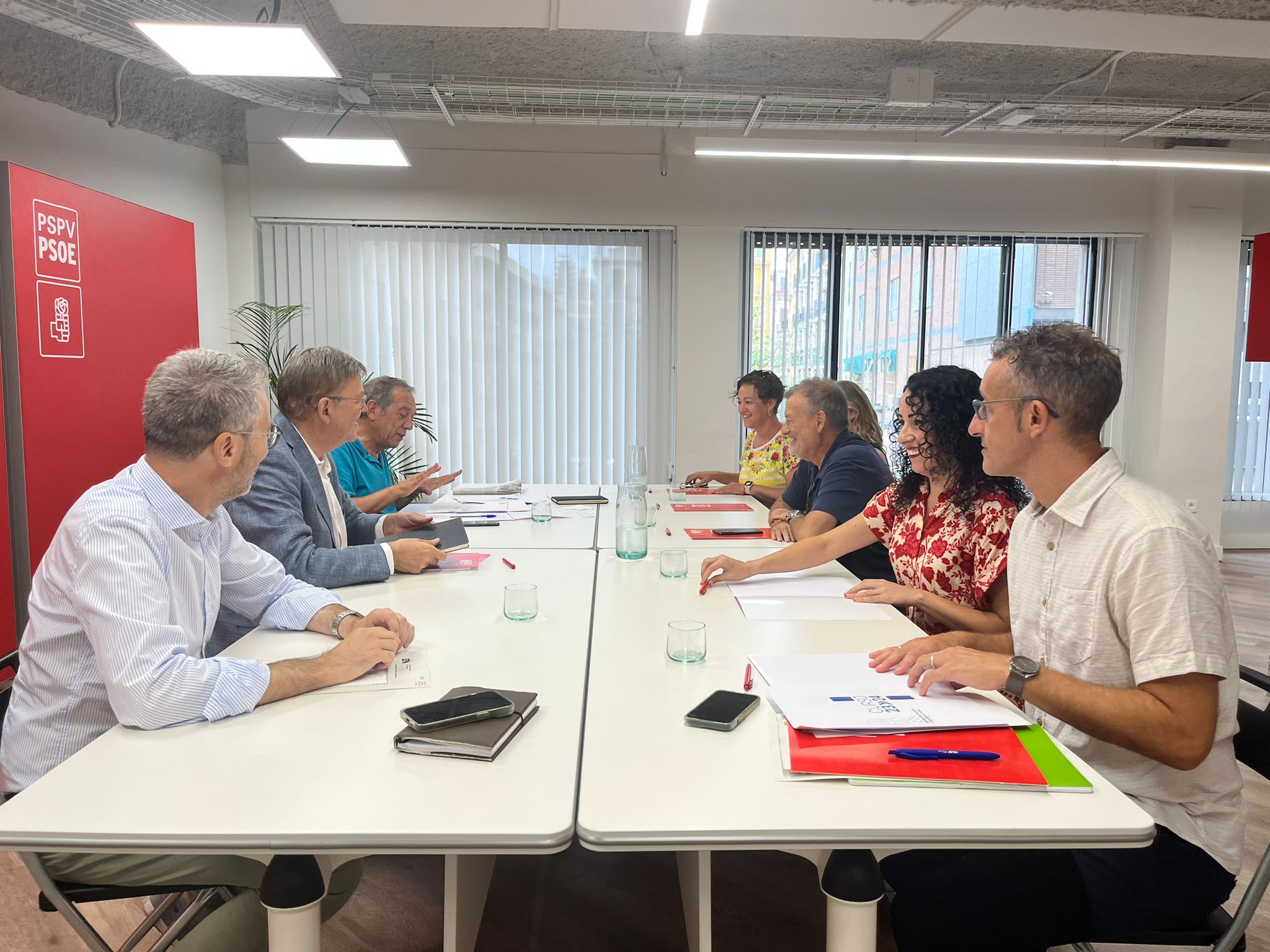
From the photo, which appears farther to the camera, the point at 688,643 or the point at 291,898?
the point at 688,643

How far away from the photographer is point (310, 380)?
2625 mm

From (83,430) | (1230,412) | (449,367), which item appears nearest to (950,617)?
(83,430)

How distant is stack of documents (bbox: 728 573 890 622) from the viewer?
6.81 feet

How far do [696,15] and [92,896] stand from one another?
3.01 meters

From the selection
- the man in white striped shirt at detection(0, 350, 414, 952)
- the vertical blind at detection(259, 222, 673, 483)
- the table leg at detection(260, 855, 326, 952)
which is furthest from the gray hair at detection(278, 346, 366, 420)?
the vertical blind at detection(259, 222, 673, 483)

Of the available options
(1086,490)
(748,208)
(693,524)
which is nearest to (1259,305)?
(748,208)

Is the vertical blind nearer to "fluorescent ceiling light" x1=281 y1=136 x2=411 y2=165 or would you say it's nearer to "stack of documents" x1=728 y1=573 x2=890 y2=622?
"fluorescent ceiling light" x1=281 y1=136 x2=411 y2=165

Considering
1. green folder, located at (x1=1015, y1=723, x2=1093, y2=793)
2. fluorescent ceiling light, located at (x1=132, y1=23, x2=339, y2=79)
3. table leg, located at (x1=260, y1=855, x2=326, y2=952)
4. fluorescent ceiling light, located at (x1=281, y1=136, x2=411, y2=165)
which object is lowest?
table leg, located at (x1=260, y1=855, x2=326, y2=952)

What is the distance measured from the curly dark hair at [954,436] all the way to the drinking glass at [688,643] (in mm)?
879

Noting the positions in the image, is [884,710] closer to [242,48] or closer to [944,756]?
[944,756]

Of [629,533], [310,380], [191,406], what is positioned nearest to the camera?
[191,406]

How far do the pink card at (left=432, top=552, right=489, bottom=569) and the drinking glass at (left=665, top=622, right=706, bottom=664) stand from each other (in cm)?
106

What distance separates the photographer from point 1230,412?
688 centimetres

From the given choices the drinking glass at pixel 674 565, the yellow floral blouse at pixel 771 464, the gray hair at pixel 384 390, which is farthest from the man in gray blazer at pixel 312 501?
the yellow floral blouse at pixel 771 464
